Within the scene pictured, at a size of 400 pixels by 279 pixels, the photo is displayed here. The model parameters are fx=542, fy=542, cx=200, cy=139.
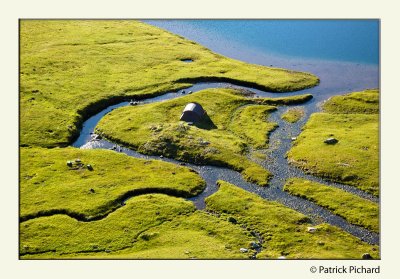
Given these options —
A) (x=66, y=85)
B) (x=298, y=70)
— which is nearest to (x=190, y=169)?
(x=66, y=85)

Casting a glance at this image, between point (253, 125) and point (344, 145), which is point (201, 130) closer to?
point (253, 125)

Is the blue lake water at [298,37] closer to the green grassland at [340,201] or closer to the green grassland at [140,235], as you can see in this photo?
the green grassland at [340,201]

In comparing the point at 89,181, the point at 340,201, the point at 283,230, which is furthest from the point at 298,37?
the point at 283,230

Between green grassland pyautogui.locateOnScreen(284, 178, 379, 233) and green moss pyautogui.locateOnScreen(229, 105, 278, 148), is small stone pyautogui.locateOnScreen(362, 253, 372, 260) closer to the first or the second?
green grassland pyautogui.locateOnScreen(284, 178, 379, 233)

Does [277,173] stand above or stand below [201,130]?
below

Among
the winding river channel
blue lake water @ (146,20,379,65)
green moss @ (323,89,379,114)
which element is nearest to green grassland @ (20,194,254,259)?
the winding river channel

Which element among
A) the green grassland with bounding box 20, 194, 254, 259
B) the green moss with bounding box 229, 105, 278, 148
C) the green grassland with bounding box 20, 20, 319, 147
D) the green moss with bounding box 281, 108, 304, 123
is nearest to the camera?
the green grassland with bounding box 20, 194, 254, 259

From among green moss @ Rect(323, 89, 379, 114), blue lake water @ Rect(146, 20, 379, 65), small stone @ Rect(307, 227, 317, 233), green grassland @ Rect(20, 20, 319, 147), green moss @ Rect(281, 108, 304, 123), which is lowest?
small stone @ Rect(307, 227, 317, 233)
